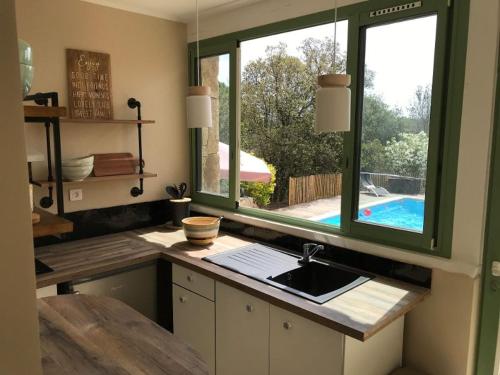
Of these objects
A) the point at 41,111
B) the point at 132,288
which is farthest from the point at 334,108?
the point at 132,288

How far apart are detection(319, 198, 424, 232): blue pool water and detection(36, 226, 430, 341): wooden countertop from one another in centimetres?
30

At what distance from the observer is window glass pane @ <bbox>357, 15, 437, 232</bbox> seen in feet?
6.61

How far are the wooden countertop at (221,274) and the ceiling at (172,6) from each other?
5.32 feet

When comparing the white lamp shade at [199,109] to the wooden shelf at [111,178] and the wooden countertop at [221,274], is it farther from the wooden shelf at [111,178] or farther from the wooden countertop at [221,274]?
the wooden shelf at [111,178]

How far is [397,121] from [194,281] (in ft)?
4.78

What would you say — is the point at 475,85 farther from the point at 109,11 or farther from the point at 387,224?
the point at 109,11

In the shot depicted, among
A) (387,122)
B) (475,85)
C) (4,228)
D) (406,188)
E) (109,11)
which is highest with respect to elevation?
(109,11)

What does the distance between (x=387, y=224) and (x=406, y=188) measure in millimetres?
222

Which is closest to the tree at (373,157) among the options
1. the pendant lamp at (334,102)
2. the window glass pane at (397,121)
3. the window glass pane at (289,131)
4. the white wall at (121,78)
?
the window glass pane at (397,121)

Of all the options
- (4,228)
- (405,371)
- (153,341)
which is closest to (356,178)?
(405,371)

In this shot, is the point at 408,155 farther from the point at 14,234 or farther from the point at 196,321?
the point at 14,234

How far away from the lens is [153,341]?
1.36 meters

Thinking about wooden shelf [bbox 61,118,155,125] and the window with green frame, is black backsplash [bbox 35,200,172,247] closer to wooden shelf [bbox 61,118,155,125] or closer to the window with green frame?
the window with green frame

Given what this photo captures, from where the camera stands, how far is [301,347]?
187 centimetres
